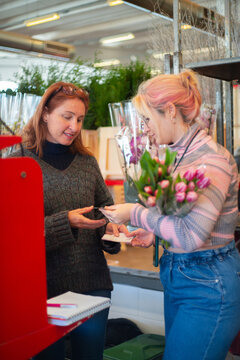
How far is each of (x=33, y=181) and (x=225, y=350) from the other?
84 cm

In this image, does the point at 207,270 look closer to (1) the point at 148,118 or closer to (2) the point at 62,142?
(1) the point at 148,118

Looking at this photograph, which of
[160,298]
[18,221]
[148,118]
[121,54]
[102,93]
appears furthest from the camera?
[121,54]

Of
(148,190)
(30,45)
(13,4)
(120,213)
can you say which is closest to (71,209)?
(120,213)

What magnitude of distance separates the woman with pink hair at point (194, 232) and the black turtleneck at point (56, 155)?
48 centimetres

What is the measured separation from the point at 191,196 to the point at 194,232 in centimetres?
13

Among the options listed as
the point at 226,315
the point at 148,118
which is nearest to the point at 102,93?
the point at 148,118

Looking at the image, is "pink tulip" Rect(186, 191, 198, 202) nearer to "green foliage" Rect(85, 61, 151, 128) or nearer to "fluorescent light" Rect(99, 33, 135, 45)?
"green foliage" Rect(85, 61, 151, 128)

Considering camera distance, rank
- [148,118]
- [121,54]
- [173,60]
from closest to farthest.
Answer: [148,118] < [173,60] < [121,54]

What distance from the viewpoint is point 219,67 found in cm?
221

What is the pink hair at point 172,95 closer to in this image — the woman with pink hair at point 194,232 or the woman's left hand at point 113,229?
the woman with pink hair at point 194,232

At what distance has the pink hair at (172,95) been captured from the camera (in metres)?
1.46

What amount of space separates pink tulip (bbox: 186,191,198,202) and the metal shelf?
3.32 feet

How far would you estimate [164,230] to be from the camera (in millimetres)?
1365

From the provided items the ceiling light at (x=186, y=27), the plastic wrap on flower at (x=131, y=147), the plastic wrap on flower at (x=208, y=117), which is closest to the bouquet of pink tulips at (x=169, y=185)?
the plastic wrap on flower at (x=131, y=147)
